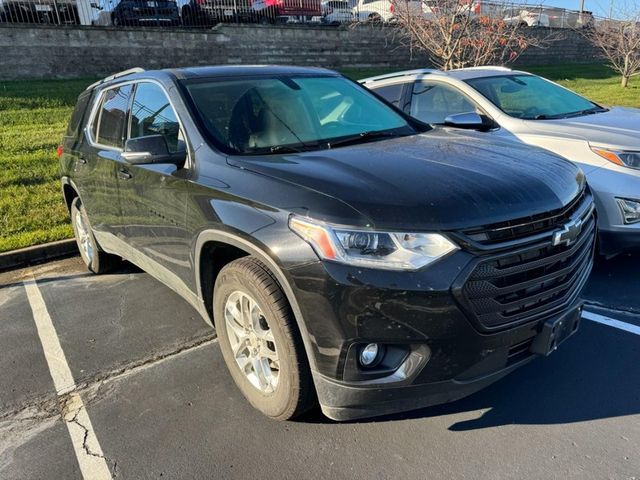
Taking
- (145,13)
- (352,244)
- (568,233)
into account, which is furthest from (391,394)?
(145,13)

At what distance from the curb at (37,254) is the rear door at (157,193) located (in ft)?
7.61

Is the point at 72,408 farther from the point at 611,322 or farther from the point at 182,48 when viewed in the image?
the point at 182,48

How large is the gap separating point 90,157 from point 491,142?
322cm

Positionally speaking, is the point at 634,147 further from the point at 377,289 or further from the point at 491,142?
the point at 377,289

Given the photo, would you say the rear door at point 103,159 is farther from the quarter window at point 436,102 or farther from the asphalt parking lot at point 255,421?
the quarter window at point 436,102

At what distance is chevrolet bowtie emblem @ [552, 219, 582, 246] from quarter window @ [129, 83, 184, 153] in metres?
2.14

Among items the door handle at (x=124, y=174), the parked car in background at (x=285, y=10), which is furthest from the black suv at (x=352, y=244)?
the parked car in background at (x=285, y=10)

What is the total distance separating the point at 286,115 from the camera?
11.7ft

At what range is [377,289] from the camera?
224 cm

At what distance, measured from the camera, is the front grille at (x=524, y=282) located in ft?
7.62

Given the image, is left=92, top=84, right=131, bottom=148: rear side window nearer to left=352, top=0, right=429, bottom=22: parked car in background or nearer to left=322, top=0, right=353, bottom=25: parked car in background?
left=352, top=0, right=429, bottom=22: parked car in background

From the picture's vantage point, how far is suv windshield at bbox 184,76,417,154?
3279 mm

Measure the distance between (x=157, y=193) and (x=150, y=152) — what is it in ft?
1.24

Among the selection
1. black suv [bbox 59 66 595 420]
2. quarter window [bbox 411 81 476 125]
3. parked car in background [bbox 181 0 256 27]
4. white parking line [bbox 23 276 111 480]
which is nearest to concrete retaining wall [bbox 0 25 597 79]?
parked car in background [bbox 181 0 256 27]
